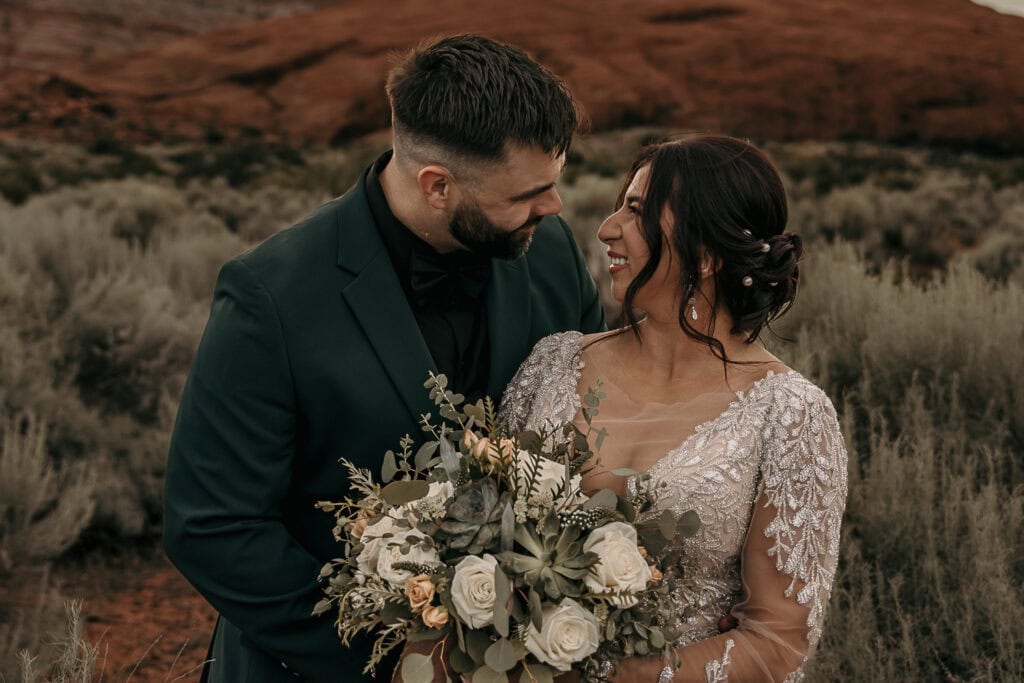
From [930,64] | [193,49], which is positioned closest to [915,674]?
[930,64]

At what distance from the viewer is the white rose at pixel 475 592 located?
71.9 inches

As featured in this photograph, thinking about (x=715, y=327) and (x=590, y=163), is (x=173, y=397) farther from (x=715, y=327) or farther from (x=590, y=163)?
(x=590, y=163)

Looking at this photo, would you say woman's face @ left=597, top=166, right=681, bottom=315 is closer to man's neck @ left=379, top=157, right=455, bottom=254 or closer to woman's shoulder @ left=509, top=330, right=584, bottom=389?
woman's shoulder @ left=509, top=330, right=584, bottom=389

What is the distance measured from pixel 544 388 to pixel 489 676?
1.10 metres

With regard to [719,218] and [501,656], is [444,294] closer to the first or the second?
[719,218]

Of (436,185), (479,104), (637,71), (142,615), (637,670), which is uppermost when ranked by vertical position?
(479,104)

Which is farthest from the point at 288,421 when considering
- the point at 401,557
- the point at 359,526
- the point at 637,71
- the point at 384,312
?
the point at 637,71

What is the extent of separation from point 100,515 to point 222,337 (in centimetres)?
435

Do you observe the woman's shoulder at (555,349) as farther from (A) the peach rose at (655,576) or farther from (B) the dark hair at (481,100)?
(A) the peach rose at (655,576)

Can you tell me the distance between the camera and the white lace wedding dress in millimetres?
2355

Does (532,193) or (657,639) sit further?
(532,193)

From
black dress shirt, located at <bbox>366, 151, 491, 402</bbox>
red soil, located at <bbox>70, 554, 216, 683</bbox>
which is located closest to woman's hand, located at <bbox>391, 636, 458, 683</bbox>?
black dress shirt, located at <bbox>366, 151, 491, 402</bbox>

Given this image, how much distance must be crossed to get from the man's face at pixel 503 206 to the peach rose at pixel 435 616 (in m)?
1.24

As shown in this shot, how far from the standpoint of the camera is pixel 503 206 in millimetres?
2816
